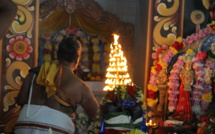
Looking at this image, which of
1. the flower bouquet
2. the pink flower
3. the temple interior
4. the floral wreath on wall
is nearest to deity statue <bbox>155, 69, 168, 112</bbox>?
the temple interior

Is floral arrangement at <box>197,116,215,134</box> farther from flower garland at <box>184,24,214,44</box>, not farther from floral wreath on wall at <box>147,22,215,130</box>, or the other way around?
flower garland at <box>184,24,214,44</box>

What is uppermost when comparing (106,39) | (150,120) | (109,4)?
(109,4)

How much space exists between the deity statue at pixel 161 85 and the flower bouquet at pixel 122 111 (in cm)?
348

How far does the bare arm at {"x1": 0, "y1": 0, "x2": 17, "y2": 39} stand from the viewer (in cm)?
227

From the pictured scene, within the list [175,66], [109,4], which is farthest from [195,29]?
[109,4]

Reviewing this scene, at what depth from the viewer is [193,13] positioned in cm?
812

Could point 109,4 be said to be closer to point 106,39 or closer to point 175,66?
point 106,39

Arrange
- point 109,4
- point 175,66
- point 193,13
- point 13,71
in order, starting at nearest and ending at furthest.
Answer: point 175,66
point 13,71
point 193,13
point 109,4

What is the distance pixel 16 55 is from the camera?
7504mm

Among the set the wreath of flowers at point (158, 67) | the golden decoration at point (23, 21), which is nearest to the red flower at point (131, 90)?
the wreath of flowers at point (158, 67)

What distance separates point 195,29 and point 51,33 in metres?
4.27

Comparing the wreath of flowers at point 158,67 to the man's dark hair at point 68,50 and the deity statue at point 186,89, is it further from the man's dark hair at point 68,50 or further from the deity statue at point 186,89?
the man's dark hair at point 68,50

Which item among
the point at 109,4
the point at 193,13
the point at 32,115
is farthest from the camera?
the point at 109,4

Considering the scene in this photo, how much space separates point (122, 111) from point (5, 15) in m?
1.83
